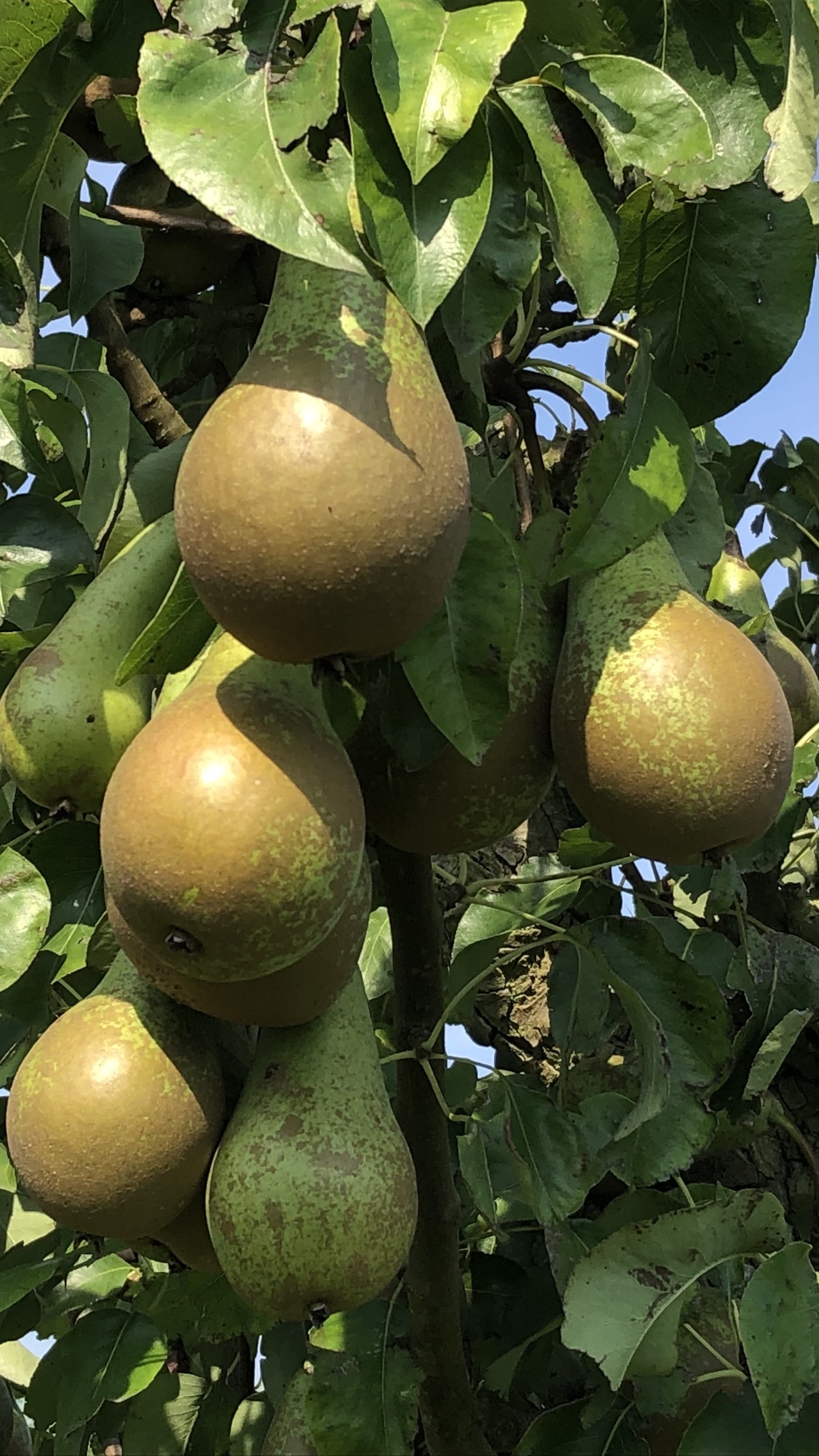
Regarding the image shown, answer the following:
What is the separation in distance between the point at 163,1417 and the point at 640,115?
170 cm

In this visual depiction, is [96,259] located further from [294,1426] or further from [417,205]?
[294,1426]

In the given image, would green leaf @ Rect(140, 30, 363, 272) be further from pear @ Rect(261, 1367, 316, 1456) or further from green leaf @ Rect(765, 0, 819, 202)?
pear @ Rect(261, 1367, 316, 1456)

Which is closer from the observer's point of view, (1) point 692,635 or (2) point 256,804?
(2) point 256,804

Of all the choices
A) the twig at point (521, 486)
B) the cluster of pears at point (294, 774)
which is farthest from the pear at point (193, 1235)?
the twig at point (521, 486)

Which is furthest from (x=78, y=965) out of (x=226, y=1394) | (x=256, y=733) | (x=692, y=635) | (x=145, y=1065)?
(x=226, y=1394)

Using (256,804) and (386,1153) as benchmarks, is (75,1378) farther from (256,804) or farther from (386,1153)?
(256,804)

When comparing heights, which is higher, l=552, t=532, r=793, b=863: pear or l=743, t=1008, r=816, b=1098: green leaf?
l=552, t=532, r=793, b=863: pear

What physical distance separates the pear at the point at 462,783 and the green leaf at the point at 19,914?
307mm

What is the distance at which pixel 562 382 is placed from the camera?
44.7 inches

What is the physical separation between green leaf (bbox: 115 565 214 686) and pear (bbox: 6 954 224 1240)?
261 millimetres

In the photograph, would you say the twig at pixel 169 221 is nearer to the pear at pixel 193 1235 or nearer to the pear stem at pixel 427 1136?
the pear stem at pixel 427 1136

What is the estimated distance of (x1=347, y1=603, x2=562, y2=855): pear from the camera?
3.24 feet

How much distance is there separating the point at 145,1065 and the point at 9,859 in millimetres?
294

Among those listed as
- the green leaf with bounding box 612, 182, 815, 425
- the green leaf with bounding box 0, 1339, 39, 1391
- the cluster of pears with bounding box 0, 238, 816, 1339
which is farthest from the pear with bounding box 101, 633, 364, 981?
the green leaf with bounding box 0, 1339, 39, 1391
